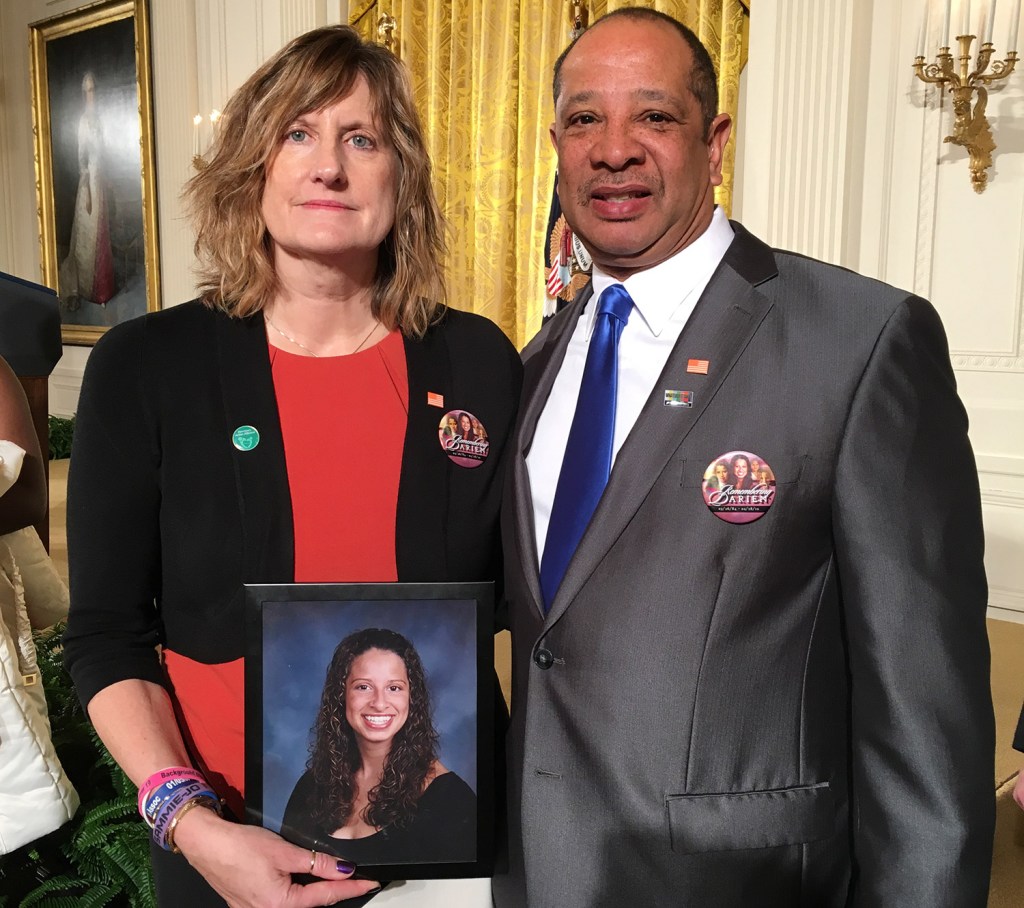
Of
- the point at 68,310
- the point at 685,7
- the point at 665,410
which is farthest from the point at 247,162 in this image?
the point at 68,310

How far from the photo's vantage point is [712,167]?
1.81 meters

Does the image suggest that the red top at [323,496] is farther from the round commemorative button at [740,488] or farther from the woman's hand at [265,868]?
the round commemorative button at [740,488]

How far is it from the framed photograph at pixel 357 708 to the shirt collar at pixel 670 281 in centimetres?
55

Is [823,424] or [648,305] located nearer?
[823,424]

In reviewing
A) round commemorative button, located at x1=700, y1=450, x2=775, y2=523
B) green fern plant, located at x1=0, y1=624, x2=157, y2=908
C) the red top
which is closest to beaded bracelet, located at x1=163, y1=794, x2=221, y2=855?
the red top

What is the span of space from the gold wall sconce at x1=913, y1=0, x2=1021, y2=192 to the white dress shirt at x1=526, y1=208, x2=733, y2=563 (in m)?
3.98

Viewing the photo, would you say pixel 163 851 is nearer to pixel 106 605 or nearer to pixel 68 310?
pixel 106 605

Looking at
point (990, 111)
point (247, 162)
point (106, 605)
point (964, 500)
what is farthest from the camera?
point (990, 111)

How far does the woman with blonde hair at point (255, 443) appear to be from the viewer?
63.1 inches

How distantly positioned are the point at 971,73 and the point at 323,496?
4688mm

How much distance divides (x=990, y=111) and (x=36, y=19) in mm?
11250

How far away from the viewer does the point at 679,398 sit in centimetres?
148

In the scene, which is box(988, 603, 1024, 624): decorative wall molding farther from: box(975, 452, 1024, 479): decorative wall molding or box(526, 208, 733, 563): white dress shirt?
box(526, 208, 733, 563): white dress shirt

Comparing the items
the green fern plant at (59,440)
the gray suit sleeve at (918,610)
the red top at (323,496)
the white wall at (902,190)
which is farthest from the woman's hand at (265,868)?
the green fern plant at (59,440)
